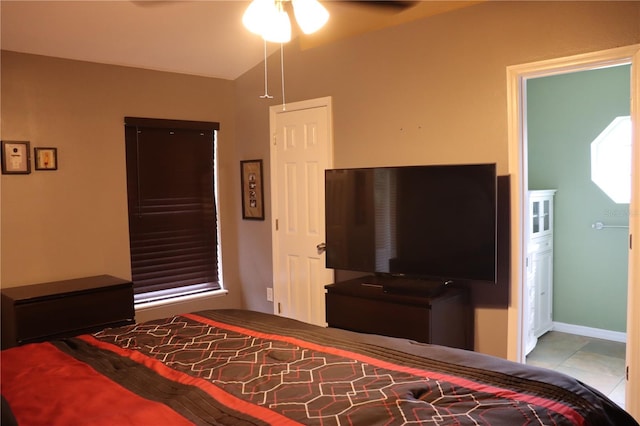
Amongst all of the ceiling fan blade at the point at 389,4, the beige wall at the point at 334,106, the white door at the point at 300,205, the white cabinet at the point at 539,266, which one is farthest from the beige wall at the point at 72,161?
the white cabinet at the point at 539,266

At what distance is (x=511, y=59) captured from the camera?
10.4 feet

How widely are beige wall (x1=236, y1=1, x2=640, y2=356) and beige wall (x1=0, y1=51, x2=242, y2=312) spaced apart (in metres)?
1.42

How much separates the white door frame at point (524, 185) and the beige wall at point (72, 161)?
2.89m

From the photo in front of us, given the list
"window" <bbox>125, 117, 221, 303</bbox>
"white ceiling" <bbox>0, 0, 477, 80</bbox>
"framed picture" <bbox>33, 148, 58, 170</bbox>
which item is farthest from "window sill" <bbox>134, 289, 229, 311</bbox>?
"white ceiling" <bbox>0, 0, 477, 80</bbox>

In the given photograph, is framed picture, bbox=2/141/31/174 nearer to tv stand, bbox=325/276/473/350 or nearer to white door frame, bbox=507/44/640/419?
tv stand, bbox=325/276/473/350

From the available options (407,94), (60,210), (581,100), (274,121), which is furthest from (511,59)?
(60,210)

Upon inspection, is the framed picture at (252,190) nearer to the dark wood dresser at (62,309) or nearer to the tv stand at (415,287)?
the dark wood dresser at (62,309)

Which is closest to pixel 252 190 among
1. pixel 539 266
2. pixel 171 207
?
pixel 171 207

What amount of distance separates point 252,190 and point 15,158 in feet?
6.44

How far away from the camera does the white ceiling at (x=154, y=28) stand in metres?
3.37

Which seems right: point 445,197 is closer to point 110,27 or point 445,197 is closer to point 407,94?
point 407,94

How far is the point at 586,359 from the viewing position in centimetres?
408

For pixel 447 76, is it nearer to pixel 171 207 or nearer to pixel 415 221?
pixel 415 221

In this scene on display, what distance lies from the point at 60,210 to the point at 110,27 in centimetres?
143
